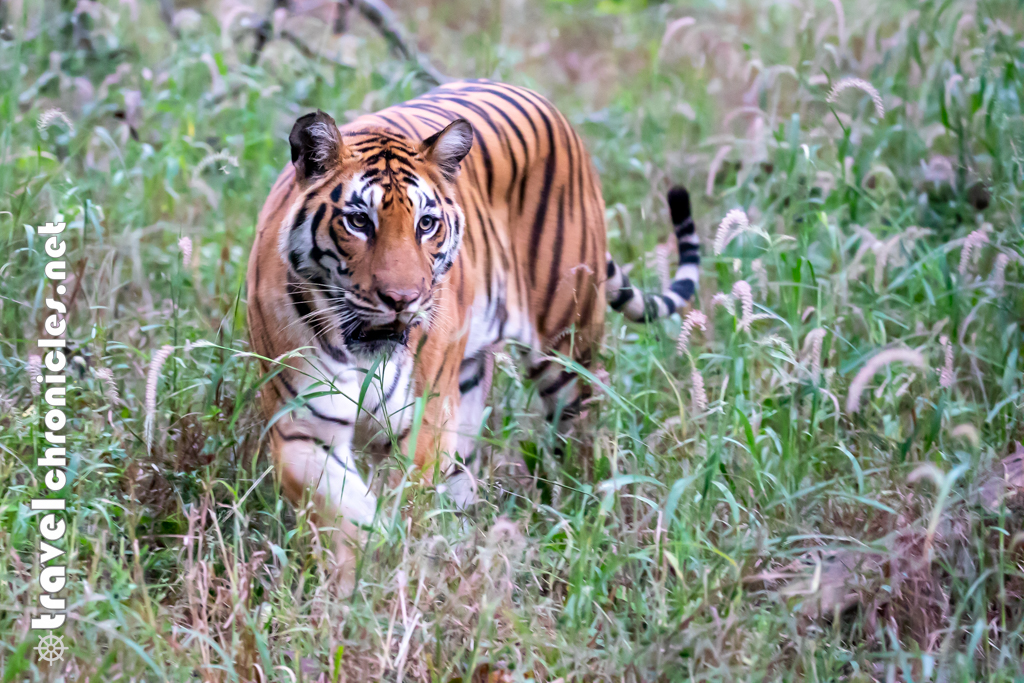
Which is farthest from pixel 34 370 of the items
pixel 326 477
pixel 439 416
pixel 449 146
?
pixel 449 146

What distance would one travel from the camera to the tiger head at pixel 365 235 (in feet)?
8.14

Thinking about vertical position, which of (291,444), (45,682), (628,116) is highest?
(628,116)

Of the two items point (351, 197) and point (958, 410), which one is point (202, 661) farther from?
point (958, 410)

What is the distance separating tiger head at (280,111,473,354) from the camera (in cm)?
248

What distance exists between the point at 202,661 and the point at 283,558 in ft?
0.96

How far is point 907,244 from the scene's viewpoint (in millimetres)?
4391

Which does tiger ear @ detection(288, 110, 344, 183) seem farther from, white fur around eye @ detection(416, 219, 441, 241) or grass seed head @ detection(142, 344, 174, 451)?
grass seed head @ detection(142, 344, 174, 451)

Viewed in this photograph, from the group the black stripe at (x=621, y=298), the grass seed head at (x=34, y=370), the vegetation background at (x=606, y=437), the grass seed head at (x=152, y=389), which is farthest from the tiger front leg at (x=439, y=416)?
the grass seed head at (x=34, y=370)

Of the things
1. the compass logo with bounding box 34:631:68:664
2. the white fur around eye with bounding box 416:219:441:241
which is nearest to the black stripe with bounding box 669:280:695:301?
the white fur around eye with bounding box 416:219:441:241

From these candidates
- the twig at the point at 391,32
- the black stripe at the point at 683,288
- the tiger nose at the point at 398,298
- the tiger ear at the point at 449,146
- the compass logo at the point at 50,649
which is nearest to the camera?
the compass logo at the point at 50,649

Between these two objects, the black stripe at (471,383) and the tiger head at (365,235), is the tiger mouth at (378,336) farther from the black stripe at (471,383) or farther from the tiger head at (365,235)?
the black stripe at (471,383)

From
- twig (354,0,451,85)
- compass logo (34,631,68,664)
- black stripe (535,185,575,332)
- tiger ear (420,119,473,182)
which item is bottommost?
compass logo (34,631,68,664)

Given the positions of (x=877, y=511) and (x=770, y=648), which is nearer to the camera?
(x=770, y=648)

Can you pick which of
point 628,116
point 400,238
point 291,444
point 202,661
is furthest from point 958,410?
point 628,116
